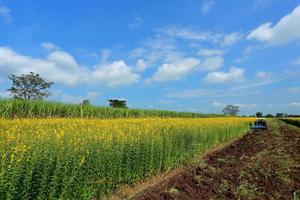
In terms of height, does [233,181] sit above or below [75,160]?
below

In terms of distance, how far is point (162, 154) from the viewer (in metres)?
12.2

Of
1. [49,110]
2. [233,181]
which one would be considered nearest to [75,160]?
[233,181]

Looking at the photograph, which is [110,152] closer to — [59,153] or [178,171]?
[59,153]

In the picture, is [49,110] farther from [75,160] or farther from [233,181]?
[75,160]

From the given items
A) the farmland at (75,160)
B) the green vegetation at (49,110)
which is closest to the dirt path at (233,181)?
the farmland at (75,160)

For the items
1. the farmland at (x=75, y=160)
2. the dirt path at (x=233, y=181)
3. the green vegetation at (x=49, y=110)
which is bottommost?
the dirt path at (x=233, y=181)

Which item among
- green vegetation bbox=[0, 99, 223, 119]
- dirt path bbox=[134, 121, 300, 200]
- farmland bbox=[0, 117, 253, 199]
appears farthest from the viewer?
green vegetation bbox=[0, 99, 223, 119]

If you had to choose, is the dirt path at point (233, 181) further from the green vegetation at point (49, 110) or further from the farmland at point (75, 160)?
the green vegetation at point (49, 110)

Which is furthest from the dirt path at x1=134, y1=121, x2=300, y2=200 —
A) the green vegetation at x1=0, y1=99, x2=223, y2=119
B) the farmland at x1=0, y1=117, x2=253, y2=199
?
the green vegetation at x1=0, y1=99, x2=223, y2=119

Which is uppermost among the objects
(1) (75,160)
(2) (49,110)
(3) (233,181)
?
(2) (49,110)

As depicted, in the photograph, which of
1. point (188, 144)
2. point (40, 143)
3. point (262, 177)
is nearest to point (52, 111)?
point (188, 144)

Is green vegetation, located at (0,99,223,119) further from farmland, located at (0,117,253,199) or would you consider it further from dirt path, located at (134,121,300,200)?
dirt path, located at (134,121,300,200)

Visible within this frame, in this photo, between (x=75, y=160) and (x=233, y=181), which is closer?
(x=75, y=160)

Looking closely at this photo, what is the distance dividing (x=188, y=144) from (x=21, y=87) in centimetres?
4190
